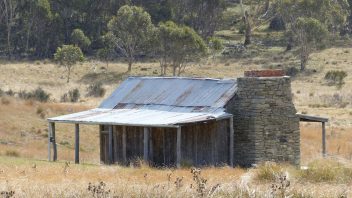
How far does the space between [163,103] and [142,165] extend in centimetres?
442

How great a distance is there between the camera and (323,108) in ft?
144

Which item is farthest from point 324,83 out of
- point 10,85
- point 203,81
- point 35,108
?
point 203,81

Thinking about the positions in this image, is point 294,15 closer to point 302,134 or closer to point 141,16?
point 141,16

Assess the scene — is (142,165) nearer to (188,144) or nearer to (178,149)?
(178,149)

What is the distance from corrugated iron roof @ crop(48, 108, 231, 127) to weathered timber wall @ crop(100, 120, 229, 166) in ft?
1.43

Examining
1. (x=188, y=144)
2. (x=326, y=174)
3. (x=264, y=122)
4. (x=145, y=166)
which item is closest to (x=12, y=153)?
(x=188, y=144)

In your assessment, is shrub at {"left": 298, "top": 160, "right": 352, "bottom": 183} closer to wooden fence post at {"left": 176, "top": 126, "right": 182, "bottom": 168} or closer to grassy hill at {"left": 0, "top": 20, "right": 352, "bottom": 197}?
grassy hill at {"left": 0, "top": 20, "right": 352, "bottom": 197}

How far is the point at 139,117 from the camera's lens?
918 inches

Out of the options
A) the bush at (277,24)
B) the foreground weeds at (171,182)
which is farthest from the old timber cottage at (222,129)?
the bush at (277,24)

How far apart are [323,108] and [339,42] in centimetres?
3164

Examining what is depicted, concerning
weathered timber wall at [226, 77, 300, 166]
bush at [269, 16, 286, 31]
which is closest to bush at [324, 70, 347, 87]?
bush at [269, 16, 286, 31]

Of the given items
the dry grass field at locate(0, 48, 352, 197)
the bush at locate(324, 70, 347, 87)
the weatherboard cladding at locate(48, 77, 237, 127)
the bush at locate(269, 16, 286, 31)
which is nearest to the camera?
the dry grass field at locate(0, 48, 352, 197)

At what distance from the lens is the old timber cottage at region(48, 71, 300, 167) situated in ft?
75.3

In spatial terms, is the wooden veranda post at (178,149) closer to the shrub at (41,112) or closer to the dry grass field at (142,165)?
the dry grass field at (142,165)
